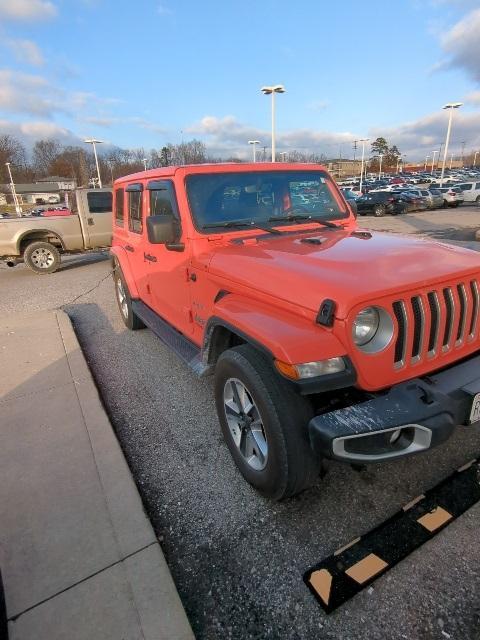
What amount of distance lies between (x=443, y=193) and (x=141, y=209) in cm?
2944

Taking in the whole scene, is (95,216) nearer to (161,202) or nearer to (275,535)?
(161,202)

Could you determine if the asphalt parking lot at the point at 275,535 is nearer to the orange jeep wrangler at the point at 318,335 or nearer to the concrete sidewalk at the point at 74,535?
the concrete sidewalk at the point at 74,535

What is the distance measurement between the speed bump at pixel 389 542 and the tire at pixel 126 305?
13.3 feet

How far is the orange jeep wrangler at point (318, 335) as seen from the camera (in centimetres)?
188

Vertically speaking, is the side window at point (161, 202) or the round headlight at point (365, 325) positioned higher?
the side window at point (161, 202)

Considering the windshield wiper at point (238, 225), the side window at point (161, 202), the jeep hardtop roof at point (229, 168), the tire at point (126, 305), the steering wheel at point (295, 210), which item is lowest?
the tire at point (126, 305)

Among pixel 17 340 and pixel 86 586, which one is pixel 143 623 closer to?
pixel 86 586

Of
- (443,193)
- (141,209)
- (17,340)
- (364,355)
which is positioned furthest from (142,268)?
(443,193)

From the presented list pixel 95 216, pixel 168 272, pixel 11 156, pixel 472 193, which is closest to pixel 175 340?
pixel 168 272

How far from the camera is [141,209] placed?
13.9 feet

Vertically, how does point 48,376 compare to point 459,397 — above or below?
below

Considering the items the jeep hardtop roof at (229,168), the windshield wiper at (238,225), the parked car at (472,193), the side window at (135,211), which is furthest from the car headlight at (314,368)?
the parked car at (472,193)

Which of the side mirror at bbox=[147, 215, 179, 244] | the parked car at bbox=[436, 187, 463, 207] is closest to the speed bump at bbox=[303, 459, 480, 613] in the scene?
the side mirror at bbox=[147, 215, 179, 244]

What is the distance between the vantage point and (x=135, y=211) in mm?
4547
